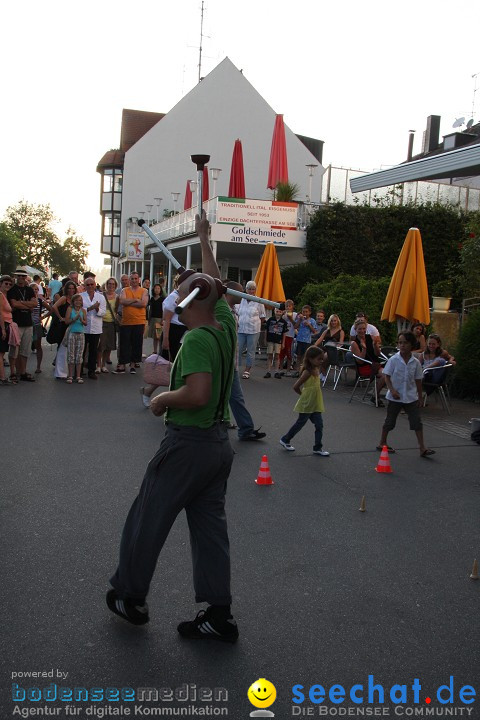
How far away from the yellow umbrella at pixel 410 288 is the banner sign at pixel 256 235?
38.1ft

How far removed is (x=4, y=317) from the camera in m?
12.2

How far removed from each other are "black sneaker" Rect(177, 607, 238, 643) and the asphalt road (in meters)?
0.05

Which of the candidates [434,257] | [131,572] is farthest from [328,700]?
[434,257]

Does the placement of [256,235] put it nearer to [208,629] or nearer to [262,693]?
[208,629]

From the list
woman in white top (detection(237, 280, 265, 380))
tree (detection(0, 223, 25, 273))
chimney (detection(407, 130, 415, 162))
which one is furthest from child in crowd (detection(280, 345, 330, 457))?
tree (detection(0, 223, 25, 273))

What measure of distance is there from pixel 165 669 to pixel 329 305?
584 inches

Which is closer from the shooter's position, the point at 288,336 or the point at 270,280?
the point at 288,336

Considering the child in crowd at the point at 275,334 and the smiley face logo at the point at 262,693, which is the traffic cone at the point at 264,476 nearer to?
the smiley face logo at the point at 262,693

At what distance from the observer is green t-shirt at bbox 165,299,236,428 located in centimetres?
359

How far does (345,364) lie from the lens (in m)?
13.7

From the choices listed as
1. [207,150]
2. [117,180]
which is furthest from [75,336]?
[117,180]

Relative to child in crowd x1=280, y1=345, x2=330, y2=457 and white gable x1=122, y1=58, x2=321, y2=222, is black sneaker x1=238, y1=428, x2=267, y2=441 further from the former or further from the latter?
white gable x1=122, y1=58, x2=321, y2=222

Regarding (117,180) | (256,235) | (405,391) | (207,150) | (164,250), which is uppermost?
(117,180)

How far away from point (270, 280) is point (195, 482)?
619 inches
